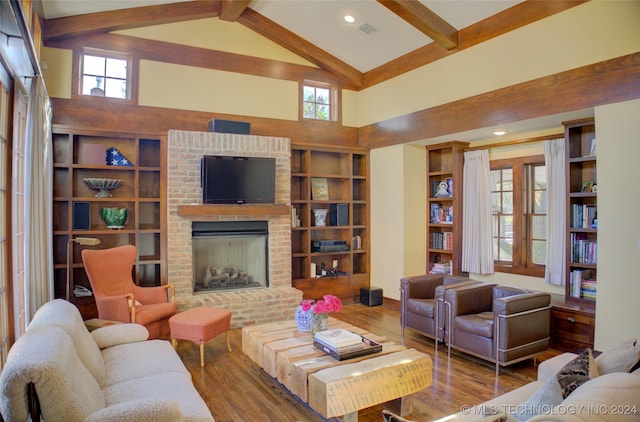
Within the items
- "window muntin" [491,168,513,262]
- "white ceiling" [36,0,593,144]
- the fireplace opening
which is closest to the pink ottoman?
the fireplace opening

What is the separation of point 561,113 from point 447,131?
142 cm

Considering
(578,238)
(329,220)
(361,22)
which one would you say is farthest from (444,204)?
(361,22)

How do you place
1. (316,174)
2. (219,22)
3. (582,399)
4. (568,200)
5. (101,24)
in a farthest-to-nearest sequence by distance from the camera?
(316,174)
(219,22)
(101,24)
(568,200)
(582,399)

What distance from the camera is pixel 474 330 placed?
12.8 ft

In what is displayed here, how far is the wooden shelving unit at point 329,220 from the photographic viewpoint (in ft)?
20.6

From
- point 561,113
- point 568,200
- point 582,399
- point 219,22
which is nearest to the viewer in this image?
point 582,399

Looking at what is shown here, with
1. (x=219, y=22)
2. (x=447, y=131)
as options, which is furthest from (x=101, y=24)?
(x=447, y=131)

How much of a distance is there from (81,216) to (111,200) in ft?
1.27

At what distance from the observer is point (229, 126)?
5.54m

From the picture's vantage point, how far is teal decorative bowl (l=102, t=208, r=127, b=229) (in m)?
5.05

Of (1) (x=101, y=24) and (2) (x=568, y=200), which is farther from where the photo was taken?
(1) (x=101, y=24)

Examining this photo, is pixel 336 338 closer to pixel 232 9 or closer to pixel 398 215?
pixel 398 215

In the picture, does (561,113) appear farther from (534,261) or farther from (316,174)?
(316,174)

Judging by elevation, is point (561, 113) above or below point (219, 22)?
below
